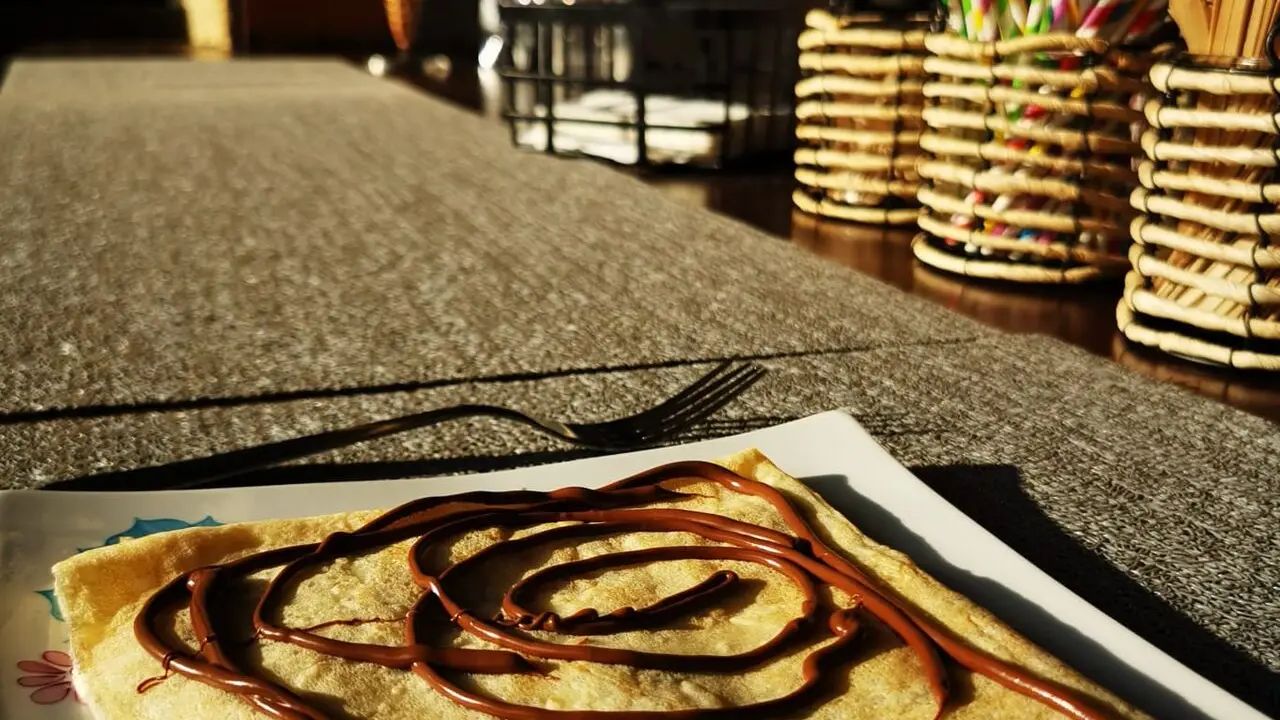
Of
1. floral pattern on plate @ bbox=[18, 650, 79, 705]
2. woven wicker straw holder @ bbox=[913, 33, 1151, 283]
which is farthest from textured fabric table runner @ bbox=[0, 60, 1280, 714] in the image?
floral pattern on plate @ bbox=[18, 650, 79, 705]

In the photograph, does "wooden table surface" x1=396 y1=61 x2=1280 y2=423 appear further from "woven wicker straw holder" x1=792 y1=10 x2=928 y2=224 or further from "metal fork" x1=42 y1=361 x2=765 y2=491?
"metal fork" x1=42 y1=361 x2=765 y2=491

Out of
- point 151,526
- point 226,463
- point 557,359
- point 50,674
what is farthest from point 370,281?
point 50,674

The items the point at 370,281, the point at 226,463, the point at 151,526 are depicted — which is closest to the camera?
the point at 151,526

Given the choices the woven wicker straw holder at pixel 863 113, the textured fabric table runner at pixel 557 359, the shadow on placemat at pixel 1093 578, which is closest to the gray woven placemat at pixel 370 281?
the textured fabric table runner at pixel 557 359

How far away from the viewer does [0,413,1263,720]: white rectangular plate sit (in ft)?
1.33

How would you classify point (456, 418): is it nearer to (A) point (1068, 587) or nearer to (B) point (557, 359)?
(B) point (557, 359)

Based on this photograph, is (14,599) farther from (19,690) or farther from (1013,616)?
(1013,616)

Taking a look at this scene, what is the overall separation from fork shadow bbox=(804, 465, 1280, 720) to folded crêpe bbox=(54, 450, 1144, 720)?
0.10 ft

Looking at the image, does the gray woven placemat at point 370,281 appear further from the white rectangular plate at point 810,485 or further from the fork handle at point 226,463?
the white rectangular plate at point 810,485

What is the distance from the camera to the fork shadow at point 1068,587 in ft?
1.37

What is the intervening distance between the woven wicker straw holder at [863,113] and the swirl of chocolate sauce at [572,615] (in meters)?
0.78

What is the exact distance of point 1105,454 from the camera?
0.68 meters

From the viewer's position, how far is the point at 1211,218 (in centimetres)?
77

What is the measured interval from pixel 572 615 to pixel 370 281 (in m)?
0.70
